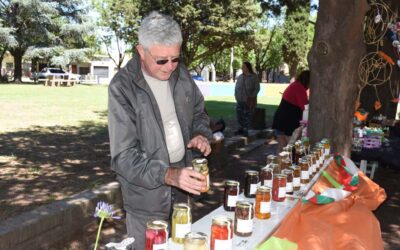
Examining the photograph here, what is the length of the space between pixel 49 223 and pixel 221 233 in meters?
2.68

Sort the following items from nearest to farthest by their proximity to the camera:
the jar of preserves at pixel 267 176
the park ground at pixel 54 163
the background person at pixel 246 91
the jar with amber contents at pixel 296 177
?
the jar of preserves at pixel 267 176, the jar with amber contents at pixel 296 177, the park ground at pixel 54 163, the background person at pixel 246 91

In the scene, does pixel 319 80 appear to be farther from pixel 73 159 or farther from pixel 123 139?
pixel 73 159

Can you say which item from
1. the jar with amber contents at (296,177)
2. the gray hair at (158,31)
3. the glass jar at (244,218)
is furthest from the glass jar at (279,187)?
the gray hair at (158,31)

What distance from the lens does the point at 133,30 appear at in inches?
1398

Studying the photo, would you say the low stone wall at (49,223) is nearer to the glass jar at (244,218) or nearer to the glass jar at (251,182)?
the glass jar at (251,182)

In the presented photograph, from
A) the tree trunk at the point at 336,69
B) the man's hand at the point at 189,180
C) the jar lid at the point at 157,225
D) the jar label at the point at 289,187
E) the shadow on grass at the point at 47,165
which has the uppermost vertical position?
the tree trunk at the point at 336,69

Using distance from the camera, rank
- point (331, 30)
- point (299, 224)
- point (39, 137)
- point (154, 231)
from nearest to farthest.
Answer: point (154, 231) < point (299, 224) < point (331, 30) < point (39, 137)

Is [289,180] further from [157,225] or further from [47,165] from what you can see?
[47,165]

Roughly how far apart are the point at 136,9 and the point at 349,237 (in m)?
32.8

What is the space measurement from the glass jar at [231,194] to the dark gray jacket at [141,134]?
1.16ft

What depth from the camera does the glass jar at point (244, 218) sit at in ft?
7.38

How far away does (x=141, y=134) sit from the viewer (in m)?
2.35

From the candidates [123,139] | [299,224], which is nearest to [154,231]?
[123,139]

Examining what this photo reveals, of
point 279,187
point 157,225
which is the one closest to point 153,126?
point 157,225
